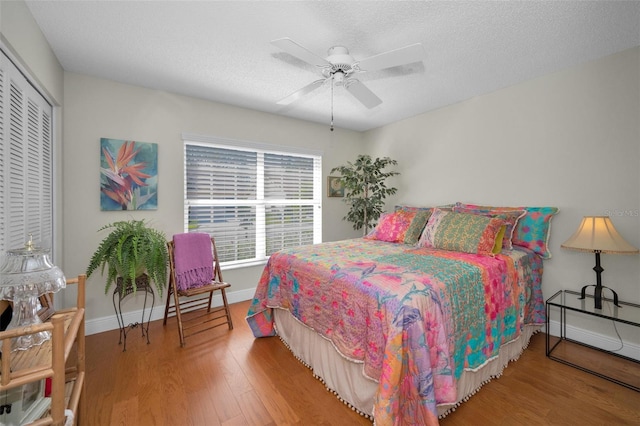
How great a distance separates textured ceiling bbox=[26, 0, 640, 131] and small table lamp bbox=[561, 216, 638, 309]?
1.36m

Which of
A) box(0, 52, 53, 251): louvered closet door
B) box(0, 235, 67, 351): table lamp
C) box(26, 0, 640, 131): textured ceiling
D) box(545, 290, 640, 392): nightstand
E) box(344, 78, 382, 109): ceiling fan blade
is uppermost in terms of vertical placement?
box(26, 0, 640, 131): textured ceiling

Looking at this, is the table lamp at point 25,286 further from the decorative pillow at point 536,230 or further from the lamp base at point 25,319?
the decorative pillow at point 536,230

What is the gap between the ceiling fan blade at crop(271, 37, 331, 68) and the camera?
5.09 ft

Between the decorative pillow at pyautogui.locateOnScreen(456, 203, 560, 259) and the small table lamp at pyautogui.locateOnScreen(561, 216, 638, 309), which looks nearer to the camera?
the small table lamp at pyautogui.locateOnScreen(561, 216, 638, 309)

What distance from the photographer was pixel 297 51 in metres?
1.66

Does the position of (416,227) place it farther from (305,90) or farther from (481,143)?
(305,90)

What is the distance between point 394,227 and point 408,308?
69.4 inches

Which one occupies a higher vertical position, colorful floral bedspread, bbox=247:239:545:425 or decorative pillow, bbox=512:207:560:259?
decorative pillow, bbox=512:207:560:259

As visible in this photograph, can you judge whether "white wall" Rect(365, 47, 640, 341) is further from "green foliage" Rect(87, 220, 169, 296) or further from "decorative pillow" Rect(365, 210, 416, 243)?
"green foliage" Rect(87, 220, 169, 296)

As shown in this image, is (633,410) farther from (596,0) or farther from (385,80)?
(385,80)

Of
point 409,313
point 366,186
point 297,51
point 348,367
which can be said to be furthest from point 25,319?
point 366,186

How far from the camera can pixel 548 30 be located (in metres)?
1.93

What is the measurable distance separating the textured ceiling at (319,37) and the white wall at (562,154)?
0.66 feet

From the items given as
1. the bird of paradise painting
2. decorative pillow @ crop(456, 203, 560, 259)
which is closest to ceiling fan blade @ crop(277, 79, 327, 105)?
the bird of paradise painting
